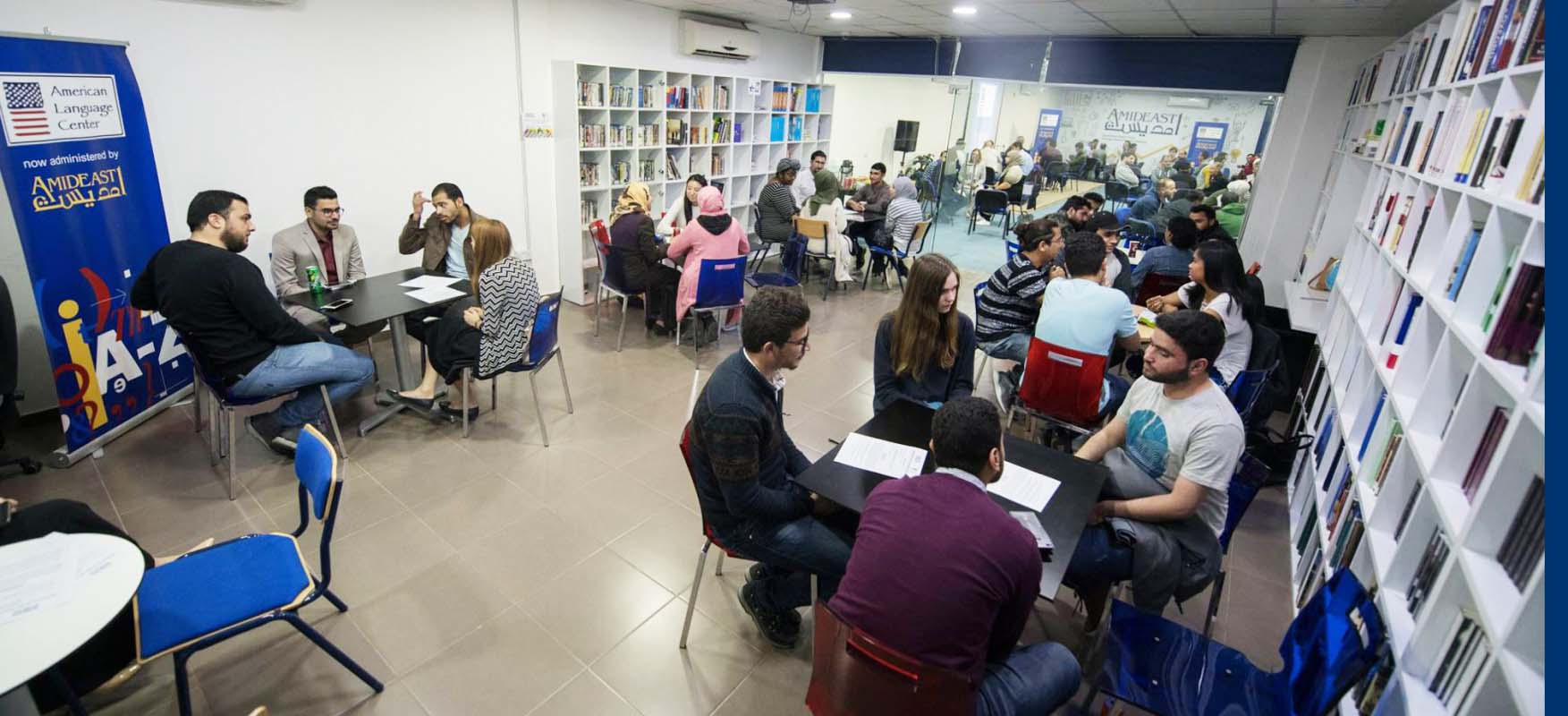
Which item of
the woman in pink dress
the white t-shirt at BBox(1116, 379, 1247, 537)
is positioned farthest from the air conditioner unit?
the white t-shirt at BBox(1116, 379, 1247, 537)

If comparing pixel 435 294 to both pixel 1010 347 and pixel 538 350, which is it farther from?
pixel 1010 347

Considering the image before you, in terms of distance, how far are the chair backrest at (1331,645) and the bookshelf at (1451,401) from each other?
141mm

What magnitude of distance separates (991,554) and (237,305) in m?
3.60

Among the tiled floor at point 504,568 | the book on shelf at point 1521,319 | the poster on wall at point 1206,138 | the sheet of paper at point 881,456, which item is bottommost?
the tiled floor at point 504,568

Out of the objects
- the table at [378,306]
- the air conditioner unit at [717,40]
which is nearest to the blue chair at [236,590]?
the table at [378,306]

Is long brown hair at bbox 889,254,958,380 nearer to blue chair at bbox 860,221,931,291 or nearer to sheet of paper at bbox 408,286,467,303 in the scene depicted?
sheet of paper at bbox 408,286,467,303

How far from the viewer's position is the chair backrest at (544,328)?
398 cm

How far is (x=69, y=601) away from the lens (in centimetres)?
164

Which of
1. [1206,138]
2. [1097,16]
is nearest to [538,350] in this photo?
[1097,16]

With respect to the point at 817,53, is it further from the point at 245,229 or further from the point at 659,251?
the point at 245,229

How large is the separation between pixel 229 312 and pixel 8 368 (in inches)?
40.3

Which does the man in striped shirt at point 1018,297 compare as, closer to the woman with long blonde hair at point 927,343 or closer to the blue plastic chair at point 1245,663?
the woman with long blonde hair at point 927,343

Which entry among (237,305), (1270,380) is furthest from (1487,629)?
(237,305)

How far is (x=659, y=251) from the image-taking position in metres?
5.61
